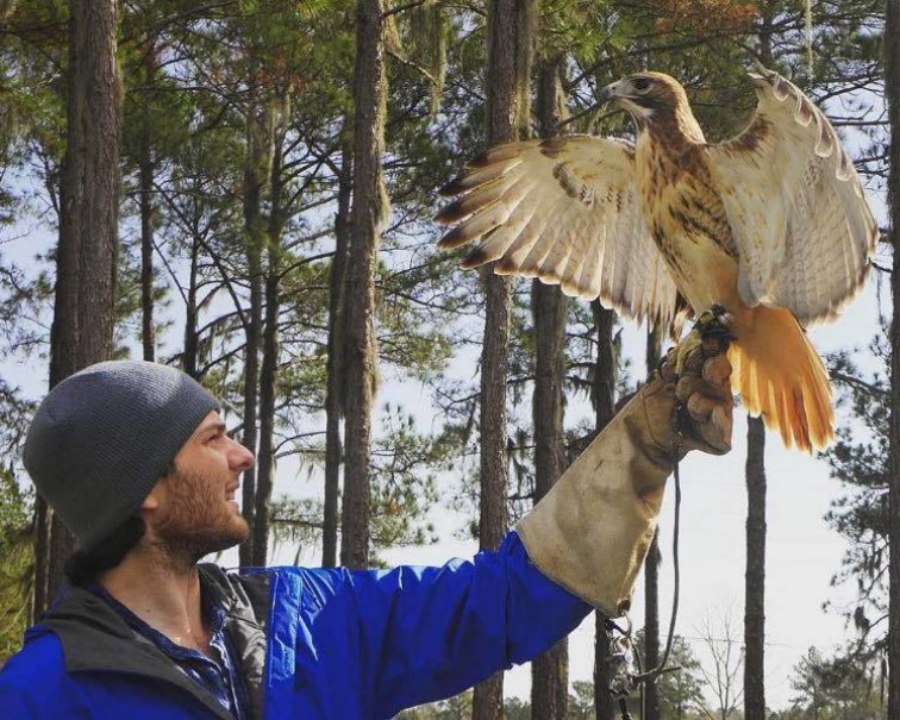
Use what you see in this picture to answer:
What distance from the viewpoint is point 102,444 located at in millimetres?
2270

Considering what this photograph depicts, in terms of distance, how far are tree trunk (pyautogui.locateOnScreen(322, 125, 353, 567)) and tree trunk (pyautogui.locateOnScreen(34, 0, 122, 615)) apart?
359cm

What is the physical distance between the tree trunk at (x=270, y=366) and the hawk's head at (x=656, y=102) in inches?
553

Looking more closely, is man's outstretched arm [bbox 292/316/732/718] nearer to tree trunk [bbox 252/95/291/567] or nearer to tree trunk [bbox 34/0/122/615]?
tree trunk [bbox 34/0/122/615]

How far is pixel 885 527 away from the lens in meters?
18.2

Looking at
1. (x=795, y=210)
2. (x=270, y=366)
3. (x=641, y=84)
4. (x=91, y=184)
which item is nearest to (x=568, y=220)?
(x=641, y=84)

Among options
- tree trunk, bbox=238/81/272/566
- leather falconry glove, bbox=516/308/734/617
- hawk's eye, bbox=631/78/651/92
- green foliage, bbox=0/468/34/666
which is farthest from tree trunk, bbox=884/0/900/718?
green foliage, bbox=0/468/34/666

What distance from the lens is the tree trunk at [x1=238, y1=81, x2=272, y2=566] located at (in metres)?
16.8

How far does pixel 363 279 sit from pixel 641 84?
8.02 metres

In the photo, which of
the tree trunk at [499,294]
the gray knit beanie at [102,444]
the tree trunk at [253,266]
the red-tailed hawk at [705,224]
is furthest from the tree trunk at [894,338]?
the tree trunk at [253,266]

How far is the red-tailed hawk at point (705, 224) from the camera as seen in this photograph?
10.4 ft

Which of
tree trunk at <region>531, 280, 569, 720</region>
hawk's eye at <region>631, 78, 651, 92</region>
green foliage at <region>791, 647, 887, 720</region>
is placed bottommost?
green foliage at <region>791, 647, 887, 720</region>

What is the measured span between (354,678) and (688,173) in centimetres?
169

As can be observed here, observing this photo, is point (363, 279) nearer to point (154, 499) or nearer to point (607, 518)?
point (607, 518)

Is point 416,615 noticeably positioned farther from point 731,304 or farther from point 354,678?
point 731,304
